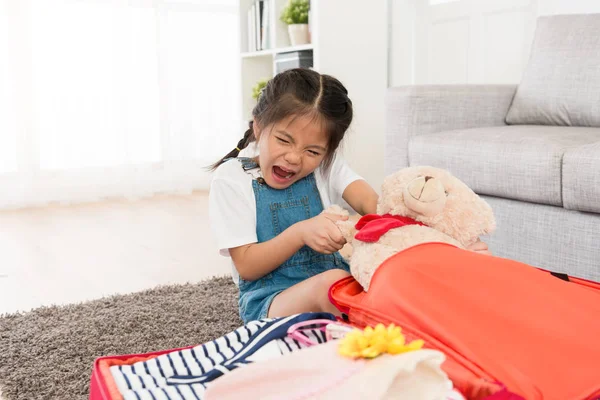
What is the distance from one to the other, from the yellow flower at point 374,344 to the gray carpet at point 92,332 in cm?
69

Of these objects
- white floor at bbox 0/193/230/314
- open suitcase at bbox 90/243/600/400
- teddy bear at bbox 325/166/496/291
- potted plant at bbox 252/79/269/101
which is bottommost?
white floor at bbox 0/193/230/314

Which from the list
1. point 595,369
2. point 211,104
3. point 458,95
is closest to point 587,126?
point 458,95

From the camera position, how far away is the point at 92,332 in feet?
4.73

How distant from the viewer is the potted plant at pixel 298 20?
10.1ft

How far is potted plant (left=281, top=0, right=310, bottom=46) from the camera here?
3066 mm

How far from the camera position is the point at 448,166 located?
1.89m

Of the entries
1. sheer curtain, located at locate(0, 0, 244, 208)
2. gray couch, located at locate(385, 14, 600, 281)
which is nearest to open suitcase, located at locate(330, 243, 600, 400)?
gray couch, located at locate(385, 14, 600, 281)

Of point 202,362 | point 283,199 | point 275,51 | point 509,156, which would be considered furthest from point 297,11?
point 202,362

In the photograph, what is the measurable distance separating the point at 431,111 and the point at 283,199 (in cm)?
98

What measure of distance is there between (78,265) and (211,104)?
1843 mm

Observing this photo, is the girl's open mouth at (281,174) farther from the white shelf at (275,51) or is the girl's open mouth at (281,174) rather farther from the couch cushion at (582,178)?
the white shelf at (275,51)

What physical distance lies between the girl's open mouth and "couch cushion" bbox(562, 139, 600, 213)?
0.75 meters

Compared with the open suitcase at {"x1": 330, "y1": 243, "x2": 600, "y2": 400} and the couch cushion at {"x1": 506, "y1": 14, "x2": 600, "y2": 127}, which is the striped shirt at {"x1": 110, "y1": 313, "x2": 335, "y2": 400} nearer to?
the open suitcase at {"x1": 330, "y1": 243, "x2": 600, "y2": 400}

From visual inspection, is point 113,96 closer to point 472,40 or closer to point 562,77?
point 472,40
